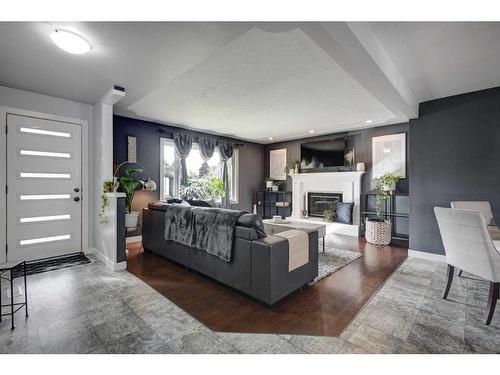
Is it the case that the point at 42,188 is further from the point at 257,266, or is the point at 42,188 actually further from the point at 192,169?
the point at 257,266

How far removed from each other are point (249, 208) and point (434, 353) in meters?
5.51

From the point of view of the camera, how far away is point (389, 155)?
4.88 m

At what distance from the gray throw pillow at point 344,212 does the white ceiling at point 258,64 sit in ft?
7.05

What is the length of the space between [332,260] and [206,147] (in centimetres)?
381

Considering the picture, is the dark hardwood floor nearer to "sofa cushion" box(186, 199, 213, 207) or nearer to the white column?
the white column

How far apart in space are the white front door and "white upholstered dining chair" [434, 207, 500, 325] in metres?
4.75

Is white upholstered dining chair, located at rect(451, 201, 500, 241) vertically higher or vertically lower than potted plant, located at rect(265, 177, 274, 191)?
lower

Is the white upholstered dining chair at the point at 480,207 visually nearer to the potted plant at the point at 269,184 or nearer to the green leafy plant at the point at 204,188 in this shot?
the potted plant at the point at 269,184

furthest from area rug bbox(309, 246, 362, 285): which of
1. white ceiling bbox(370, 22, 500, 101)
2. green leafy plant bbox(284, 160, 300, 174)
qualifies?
green leafy plant bbox(284, 160, 300, 174)

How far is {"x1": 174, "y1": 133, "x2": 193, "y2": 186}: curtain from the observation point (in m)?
5.10

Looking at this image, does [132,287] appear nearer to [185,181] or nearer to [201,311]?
[201,311]

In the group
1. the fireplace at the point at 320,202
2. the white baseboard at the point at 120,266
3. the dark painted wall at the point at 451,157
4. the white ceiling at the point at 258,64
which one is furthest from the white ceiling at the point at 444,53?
the white baseboard at the point at 120,266
